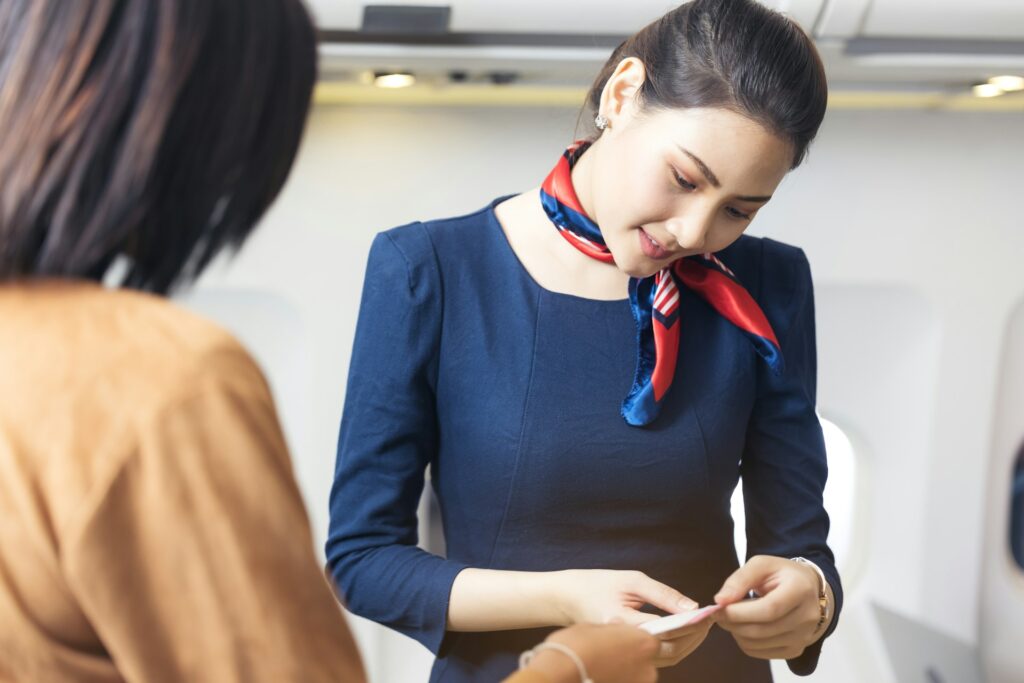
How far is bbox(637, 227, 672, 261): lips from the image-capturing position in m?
1.15

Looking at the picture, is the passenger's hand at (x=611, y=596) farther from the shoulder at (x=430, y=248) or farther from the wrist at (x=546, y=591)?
the shoulder at (x=430, y=248)

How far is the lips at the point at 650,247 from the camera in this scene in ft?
3.76

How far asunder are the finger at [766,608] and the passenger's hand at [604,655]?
124mm

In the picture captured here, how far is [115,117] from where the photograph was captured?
67 centimetres

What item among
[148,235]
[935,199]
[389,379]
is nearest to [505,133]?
[935,199]

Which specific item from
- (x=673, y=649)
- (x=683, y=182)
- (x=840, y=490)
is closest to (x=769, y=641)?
(x=673, y=649)

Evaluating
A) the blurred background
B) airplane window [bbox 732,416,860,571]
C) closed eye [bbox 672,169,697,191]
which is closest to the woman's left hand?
closed eye [bbox 672,169,697,191]

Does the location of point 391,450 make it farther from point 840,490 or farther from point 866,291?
point 840,490

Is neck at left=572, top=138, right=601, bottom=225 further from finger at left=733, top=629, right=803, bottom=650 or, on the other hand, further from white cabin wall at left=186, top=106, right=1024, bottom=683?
white cabin wall at left=186, top=106, right=1024, bottom=683

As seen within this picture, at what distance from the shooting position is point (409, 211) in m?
2.10

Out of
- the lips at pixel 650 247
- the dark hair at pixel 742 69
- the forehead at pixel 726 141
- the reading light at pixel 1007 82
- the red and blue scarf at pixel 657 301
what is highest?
the dark hair at pixel 742 69

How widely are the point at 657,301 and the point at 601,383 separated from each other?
103mm

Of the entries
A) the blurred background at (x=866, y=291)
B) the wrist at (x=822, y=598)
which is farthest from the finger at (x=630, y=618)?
the blurred background at (x=866, y=291)

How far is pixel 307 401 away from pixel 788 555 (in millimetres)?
1132
